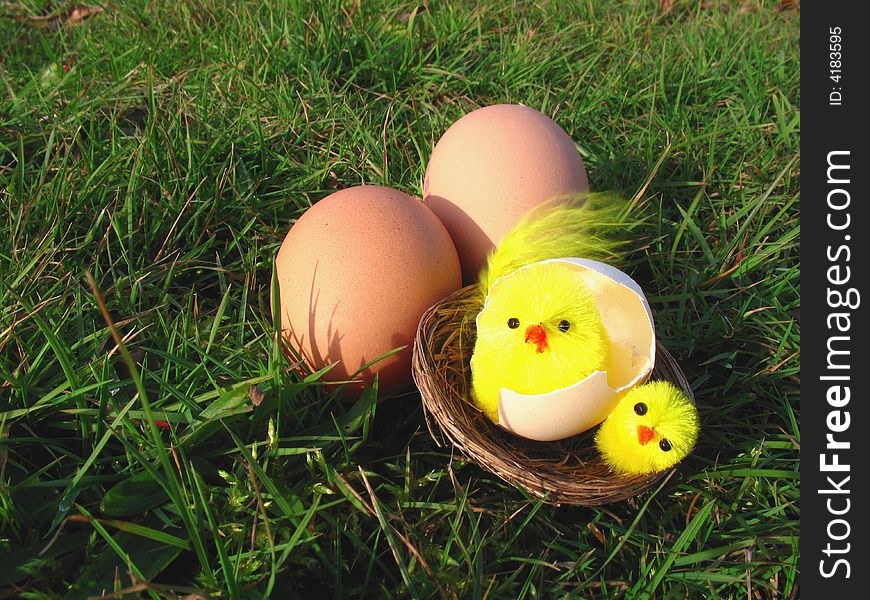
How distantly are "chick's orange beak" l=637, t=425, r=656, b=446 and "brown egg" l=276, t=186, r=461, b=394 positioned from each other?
1.96ft

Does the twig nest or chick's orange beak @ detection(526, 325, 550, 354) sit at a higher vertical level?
chick's orange beak @ detection(526, 325, 550, 354)

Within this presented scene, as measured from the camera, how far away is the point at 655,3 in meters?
3.79

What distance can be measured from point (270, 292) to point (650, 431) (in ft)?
3.43

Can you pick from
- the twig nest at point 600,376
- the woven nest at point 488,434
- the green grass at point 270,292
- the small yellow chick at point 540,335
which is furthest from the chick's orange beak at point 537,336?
the green grass at point 270,292

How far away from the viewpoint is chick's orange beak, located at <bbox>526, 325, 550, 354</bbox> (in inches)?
59.0

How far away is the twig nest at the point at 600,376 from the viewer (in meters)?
1.54

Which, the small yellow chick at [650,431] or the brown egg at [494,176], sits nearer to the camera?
the small yellow chick at [650,431]

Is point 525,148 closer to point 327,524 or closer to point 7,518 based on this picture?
point 327,524

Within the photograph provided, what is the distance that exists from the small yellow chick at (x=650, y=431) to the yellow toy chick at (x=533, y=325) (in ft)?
0.42

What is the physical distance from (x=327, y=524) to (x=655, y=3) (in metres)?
3.47

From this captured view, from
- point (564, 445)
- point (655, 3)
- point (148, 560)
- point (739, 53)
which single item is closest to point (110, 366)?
point (148, 560)

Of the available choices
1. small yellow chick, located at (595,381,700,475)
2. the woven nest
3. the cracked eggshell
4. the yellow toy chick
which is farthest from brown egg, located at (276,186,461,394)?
small yellow chick, located at (595,381,700,475)

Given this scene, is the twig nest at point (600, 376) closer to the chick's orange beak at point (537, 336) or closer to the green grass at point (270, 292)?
the chick's orange beak at point (537, 336)

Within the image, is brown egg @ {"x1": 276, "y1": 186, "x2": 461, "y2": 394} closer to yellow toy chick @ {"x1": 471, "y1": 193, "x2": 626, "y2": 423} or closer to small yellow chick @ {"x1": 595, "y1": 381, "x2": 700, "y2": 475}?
yellow toy chick @ {"x1": 471, "y1": 193, "x2": 626, "y2": 423}
